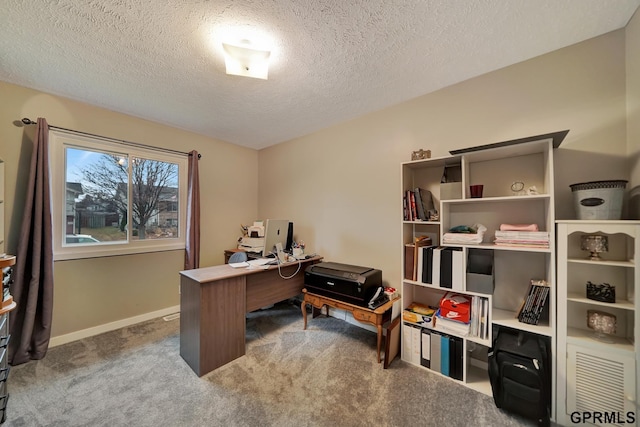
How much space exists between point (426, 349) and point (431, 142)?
Answer: 1865 millimetres

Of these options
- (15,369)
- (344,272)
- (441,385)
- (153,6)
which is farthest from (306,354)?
(153,6)

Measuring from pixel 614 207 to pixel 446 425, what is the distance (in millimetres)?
1649

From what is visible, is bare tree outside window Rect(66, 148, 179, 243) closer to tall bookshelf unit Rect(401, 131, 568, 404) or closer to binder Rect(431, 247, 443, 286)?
tall bookshelf unit Rect(401, 131, 568, 404)

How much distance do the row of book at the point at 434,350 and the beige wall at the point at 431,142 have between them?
0.59 m

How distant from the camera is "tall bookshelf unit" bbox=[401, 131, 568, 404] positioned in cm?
156

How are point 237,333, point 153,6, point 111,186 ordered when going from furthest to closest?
1. point 111,186
2. point 237,333
3. point 153,6

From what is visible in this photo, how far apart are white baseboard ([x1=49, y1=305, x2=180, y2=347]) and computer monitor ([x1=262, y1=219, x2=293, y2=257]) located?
65.1 inches

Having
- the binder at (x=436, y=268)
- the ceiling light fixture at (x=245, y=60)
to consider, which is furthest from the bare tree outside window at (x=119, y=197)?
the binder at (x=436, y=268)

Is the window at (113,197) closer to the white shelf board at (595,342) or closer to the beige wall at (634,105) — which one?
the white shelf board at (595,342)

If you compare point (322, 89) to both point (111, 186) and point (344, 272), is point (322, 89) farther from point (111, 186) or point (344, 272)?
point (111, 186)

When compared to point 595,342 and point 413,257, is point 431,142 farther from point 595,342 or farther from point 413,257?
point 595,342

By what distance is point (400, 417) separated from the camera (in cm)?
149

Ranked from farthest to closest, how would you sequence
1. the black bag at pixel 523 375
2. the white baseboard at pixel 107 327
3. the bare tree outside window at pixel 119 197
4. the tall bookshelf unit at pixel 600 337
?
the bare tree outside window at pixel 119 197
the white baseboard at pixel 107 327
the black bag at pixel 523 375
the tall bookshelf unit at pixel 600 337

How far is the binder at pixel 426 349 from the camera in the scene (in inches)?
75.6
